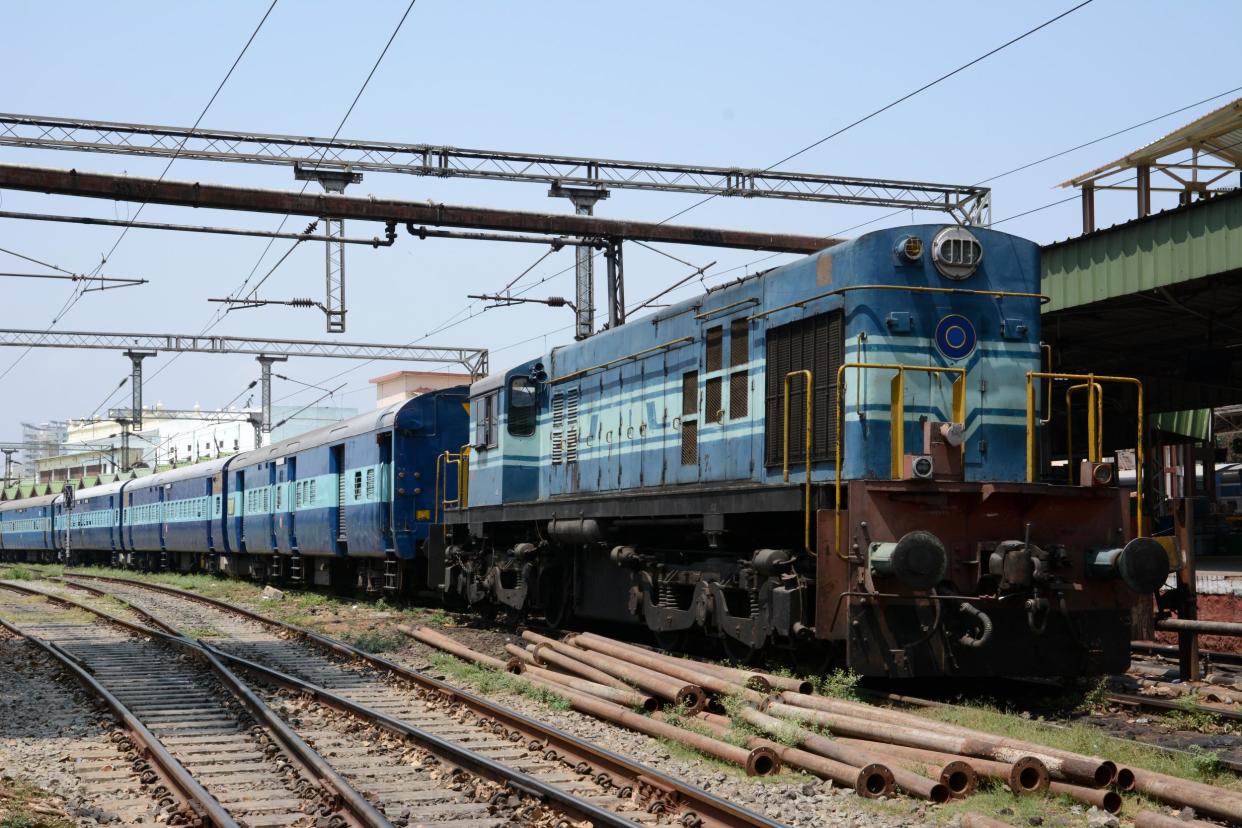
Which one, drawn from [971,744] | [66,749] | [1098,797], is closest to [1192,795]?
[1098,797]

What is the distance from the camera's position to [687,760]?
8.26 m

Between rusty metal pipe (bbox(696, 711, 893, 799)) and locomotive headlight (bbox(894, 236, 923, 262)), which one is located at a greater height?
locomotive headlight (bbox(894, 236, 923, 262))

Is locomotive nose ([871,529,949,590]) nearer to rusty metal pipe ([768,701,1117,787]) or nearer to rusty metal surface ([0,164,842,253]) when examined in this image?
rusty metal pipe ([768,701,1117,787])

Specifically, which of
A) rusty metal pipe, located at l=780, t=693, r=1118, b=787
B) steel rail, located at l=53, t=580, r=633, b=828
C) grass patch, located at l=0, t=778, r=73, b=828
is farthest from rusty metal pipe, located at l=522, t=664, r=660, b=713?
grass patch, located at l=0, t=778, r=73, b=828

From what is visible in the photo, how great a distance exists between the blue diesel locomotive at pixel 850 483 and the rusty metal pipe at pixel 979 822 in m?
3.15

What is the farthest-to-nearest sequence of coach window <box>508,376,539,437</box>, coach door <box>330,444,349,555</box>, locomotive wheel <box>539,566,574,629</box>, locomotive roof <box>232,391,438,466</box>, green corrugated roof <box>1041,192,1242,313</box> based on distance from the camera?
coach door <box>330,444,349,555</box>
locomotive roof <box>232,391,438,466</box>
coach window <box>508,376,539,437</box>
locomotive wheel <box>539,566,574,629</box>
green corrugated roof <box>1041,192,1242,313</box>

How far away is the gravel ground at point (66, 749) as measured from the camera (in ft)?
24.3

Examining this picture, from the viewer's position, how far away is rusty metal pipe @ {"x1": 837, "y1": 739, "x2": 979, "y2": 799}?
22.8ft

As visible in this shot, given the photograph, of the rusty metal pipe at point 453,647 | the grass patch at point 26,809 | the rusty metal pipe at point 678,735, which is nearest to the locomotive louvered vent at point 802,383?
the rusty metal pipe at point 678,735

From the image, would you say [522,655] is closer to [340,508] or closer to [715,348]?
[715,348]

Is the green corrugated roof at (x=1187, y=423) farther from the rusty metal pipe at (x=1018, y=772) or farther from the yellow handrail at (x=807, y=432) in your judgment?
the rusty metal pipe at (x=1018, y=772)

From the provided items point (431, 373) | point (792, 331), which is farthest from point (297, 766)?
point (431, 373)

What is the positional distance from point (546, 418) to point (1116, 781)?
10.4 m

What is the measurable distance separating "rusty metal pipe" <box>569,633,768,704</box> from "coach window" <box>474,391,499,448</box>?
483 cm
